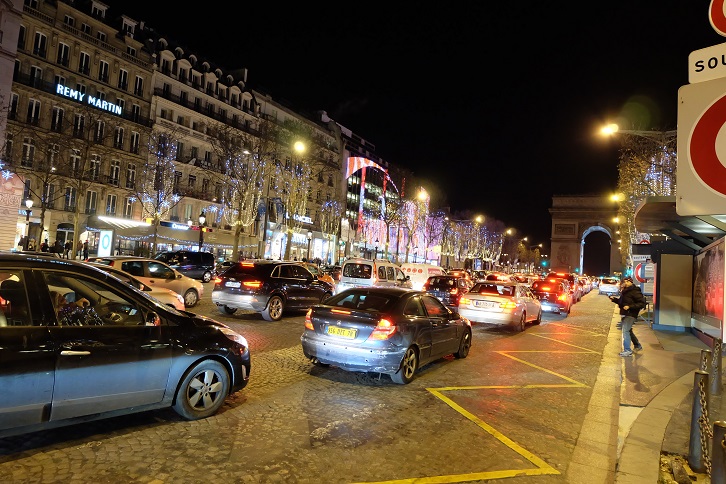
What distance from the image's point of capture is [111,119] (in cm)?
4062

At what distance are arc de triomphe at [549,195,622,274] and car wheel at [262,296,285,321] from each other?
9412cm

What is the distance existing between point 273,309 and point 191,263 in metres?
16.3

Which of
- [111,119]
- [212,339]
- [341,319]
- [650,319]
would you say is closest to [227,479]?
[212,339]

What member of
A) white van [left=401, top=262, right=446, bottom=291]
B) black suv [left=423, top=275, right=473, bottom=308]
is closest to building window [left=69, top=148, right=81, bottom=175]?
white van [left=401, top=262, right=446, bottom=291]

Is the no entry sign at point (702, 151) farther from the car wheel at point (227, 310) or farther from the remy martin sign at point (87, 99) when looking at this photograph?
the remy martin sign at point (87, 99)

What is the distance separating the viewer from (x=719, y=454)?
3.20 m

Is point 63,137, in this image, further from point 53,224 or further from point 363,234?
point 363,234

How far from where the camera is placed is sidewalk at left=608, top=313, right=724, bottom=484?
487cm

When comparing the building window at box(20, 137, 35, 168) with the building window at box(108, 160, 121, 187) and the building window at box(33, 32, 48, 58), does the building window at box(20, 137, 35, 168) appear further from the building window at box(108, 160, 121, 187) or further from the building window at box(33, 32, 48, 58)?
the building window at box(33, 32, 48, 58)

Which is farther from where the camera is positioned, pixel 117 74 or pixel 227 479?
pixel 117 74

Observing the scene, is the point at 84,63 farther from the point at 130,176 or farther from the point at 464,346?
the point at 464,346

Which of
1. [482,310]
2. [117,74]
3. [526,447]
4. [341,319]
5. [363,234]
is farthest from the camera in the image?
[363,234]

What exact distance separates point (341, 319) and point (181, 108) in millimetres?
47321

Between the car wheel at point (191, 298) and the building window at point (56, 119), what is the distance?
1180 inches
